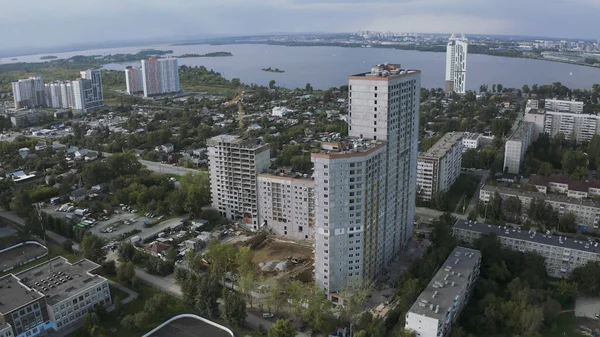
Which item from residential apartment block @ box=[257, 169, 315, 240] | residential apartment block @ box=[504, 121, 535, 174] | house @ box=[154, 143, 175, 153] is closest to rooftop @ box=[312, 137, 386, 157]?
residential apartment block @ box=[257, 169, 315, 240]

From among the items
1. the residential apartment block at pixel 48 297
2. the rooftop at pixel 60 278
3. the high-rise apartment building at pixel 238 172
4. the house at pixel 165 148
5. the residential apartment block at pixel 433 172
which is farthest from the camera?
the house at pixel 165 148

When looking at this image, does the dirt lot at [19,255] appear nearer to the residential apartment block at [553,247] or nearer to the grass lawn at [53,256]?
the grass lawn at [53,256]

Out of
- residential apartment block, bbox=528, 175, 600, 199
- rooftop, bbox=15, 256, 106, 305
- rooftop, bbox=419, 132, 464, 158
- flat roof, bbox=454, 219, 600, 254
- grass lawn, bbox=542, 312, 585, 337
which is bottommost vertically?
grass lawn, bbox=542, 312, 585, 337

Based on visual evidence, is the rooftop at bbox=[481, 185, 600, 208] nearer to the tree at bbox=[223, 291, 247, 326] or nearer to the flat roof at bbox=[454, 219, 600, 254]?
the flat roof at bbox=[454, 219, 600, 254]

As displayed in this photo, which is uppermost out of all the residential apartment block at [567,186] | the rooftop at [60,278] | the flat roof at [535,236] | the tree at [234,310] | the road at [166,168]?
the residential apartment block at [567,186]

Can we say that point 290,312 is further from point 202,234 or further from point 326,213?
point 202,234

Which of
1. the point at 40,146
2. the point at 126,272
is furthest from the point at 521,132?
the point at 40,146

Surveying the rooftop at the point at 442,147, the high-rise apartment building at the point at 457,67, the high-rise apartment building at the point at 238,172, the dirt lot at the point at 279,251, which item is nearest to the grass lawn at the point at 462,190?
the rooftop at the point at 442,147
